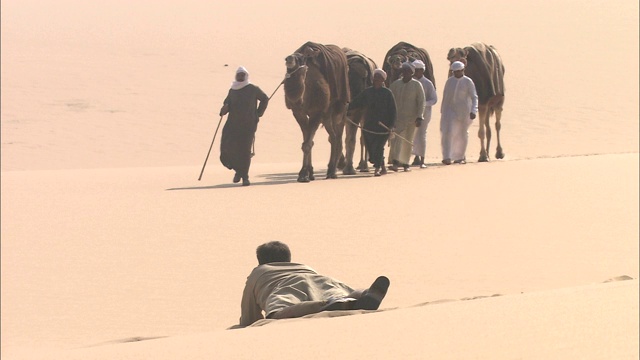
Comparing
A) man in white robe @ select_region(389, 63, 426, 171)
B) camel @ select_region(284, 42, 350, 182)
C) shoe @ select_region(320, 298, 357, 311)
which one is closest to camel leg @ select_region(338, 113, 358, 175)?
man in white robe @ select_region(389, 63, 426, 171)

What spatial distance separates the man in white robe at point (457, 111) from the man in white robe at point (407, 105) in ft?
3.83

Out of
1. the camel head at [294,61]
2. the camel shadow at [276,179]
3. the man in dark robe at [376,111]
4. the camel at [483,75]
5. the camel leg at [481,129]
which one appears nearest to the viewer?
the camel head at [294,61]

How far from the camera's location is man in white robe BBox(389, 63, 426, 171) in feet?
59.7

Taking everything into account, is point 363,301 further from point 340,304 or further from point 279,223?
point 279,223

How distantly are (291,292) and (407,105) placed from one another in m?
10.6

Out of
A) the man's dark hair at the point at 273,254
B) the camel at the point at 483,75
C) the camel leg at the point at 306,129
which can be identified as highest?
the camel at the point at 483,75

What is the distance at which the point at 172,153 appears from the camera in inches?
1164

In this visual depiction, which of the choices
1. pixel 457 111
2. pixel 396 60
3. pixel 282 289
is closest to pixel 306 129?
pixel 396 60

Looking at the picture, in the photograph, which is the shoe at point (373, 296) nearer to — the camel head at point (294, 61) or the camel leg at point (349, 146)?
the camel head at point (294, 61)

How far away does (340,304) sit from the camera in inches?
302

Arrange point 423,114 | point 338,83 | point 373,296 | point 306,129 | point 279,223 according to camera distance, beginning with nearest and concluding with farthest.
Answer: point 373,296 < point 279,223 < point 306,129 < point 338,83 < point 423,114

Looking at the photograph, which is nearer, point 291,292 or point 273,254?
point 291,292

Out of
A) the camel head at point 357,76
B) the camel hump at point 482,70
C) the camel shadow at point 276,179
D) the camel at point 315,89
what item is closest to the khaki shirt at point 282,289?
the camel at point 315,89

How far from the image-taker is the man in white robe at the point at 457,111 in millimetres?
19416
